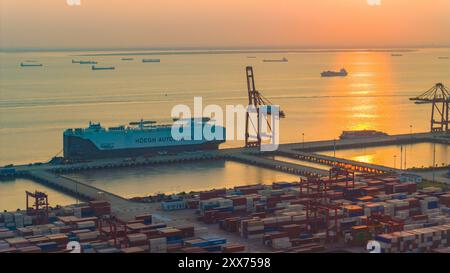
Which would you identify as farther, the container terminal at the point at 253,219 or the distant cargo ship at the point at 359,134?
the distant cargo ship at the point at 359,134

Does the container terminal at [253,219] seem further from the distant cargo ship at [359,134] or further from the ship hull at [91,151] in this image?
the distant cargo ship at [359,134]

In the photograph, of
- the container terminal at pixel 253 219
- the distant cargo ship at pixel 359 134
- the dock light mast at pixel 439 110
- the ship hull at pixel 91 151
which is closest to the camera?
the container terminal at pixel 253 219

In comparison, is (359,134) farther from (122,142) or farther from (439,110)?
(122,142)

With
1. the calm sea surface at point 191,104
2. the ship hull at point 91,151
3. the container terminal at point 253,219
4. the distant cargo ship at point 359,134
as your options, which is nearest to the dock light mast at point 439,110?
the calm sea surface at point 191,104

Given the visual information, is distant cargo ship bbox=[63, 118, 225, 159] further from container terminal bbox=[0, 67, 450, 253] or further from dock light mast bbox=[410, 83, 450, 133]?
dock light mast bbox=[410, 83, 450, 133]

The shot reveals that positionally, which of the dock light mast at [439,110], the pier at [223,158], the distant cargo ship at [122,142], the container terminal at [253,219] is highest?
the dock light mast at [439,110]

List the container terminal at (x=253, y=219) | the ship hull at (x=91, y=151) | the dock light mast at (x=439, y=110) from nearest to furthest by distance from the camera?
the container terminal at (x=253, y=219)
the ship hull at (x=91, y=151)
the dock light mast at (x=439, y=110)

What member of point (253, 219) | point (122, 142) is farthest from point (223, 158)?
point (253, 219)

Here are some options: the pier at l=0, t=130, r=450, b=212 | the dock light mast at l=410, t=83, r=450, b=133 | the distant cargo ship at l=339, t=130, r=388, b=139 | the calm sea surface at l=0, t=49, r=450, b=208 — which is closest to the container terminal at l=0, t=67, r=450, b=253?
the pier at l=0, t=130, r=450, b=212

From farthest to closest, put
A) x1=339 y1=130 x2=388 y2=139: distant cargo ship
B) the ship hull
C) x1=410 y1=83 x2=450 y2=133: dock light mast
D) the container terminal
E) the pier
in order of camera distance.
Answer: x1=410 y1=83 x2=450 y2=133: dock light mast, x1=339 y1=130 x2=388 y2=139: distant cargo ship, the ship hull, the pier, the container terminal
